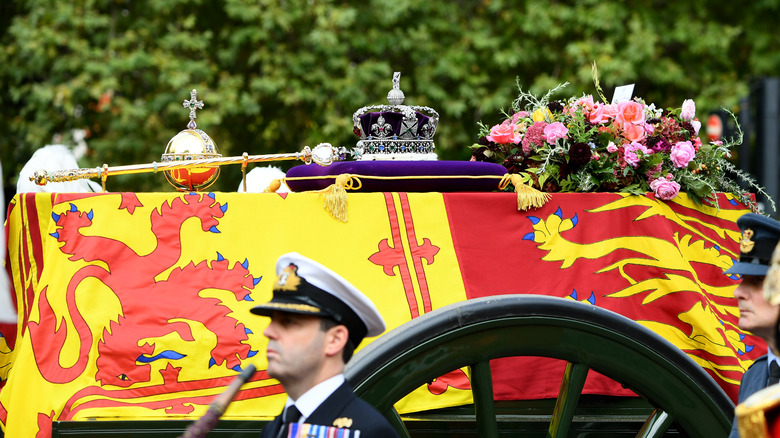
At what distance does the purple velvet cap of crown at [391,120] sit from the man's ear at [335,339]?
136 cm

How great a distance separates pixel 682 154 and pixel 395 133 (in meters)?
0.94

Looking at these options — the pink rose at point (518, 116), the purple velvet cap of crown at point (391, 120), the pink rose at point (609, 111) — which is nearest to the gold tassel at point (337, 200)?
the purple velvet cap of crown at point (391, 120)

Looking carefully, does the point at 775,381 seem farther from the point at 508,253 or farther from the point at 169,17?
the point at 169,17

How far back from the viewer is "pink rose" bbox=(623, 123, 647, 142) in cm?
308

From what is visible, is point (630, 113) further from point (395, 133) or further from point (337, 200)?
point (337, 200)

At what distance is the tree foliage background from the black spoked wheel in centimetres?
636

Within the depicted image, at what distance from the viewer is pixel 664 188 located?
9.76 ft

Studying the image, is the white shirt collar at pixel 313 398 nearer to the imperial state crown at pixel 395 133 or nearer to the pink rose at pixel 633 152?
the imperial state crown at pixel 395 133

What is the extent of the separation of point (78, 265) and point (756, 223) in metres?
1.72

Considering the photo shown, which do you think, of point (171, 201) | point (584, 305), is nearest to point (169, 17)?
point (171, 201)

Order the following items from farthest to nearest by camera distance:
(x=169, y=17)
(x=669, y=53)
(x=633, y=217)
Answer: (x=669, y=53) < (x=169, y=17) < (x=633, y=217)

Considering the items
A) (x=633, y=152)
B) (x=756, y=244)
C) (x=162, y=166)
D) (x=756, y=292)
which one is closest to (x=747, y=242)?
(x=756, y=244)

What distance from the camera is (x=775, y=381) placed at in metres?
2.00

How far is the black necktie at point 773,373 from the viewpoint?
1997 mm
